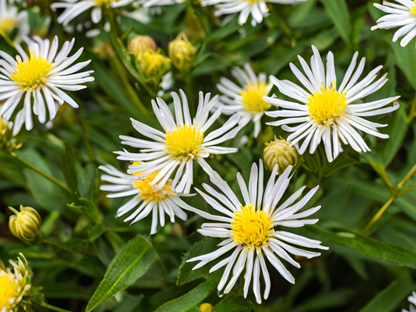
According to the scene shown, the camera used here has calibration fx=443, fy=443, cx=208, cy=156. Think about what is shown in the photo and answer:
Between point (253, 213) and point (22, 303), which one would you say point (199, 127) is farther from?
point (22, 303)

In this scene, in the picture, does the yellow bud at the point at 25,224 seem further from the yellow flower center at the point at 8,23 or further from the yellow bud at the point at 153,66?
the yellow flower center at the point at 8,23

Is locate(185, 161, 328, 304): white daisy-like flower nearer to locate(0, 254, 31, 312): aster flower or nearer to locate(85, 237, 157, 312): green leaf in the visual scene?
locate(85, 237, 157, 312): green leaf

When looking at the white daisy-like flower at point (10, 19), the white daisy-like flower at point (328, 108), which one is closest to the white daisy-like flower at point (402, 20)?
the white daisy-like flower at point (328, 108)

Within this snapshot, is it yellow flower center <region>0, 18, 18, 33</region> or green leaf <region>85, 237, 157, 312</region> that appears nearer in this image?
green leaf <region>85, 237, 157, 312</region>

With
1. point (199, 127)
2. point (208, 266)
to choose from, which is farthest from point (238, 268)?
point (199, 127)

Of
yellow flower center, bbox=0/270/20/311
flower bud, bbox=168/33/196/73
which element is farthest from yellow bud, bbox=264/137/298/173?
yellow flower center, bbox=0/270/20/311

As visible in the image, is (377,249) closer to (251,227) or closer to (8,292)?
(251,227)

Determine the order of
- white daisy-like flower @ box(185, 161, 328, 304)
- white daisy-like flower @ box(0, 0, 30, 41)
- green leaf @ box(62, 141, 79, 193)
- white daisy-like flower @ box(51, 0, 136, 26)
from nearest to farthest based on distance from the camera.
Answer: white daisy-like flower @ box(185, 161, 328, 304) < green leaf @ box(62, 141, 79, 193) < white daisy-like flower @ box(51, 0, 136, 26) < white daisy-like flower @ box(0, 0, 30, 41)
